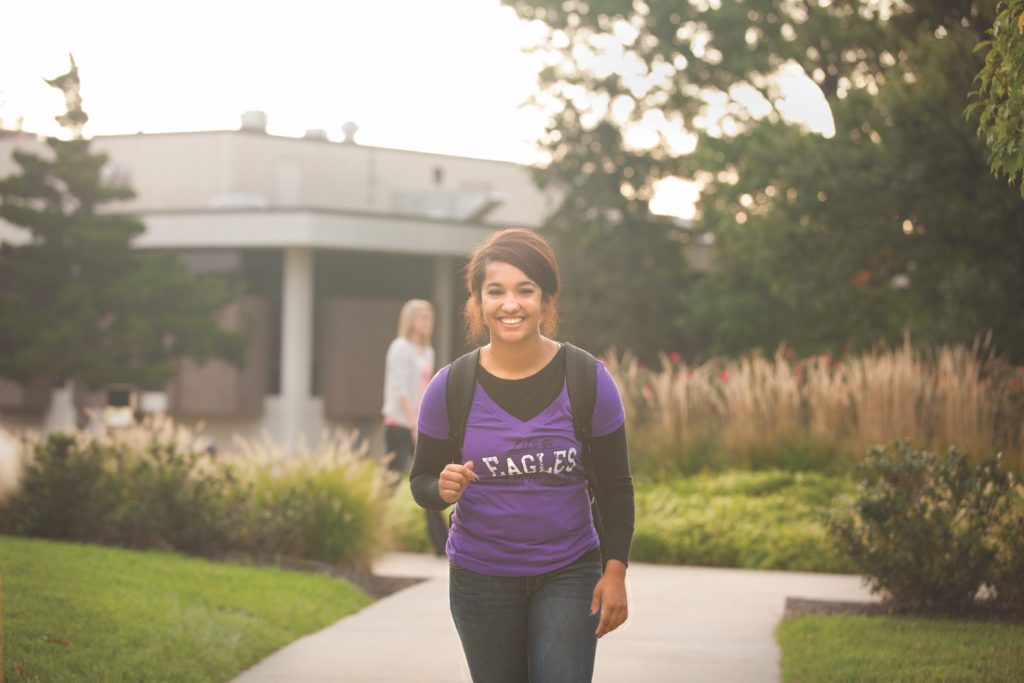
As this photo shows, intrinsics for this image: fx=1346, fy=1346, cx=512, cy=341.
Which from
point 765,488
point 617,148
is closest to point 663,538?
point 765,488

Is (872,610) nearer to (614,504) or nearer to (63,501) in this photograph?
(614,504)

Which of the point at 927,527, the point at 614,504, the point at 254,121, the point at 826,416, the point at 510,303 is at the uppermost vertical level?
the point at 254,121

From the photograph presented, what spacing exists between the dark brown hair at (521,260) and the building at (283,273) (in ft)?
97.9

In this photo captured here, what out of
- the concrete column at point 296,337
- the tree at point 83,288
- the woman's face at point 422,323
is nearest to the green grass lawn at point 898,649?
the woman's face at point 422,323

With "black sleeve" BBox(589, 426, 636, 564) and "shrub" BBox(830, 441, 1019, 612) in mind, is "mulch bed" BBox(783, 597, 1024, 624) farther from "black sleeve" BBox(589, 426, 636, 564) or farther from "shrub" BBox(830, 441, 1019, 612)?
"black sleeve" BBox(589, 426, 636, 564)

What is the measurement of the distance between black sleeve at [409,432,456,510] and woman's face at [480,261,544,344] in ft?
1.13

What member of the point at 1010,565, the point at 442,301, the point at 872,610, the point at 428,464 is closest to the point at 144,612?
the point at 428,464

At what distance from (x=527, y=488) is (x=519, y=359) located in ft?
1.25

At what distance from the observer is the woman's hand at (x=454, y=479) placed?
3.68 meters

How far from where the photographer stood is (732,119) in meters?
32.0

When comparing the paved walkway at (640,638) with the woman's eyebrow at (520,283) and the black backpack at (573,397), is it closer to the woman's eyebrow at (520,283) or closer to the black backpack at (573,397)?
the black backpack at (573,397)

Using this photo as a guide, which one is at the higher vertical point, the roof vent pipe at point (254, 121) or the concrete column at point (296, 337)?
the roof vent pipe at point (254, 121)

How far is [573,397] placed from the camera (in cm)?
379

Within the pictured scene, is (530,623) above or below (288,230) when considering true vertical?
below
